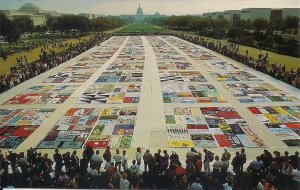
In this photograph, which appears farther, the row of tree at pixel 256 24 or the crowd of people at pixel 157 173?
the row of tree at pixel 256 24

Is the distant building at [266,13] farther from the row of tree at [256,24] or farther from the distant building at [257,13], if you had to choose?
the row of tree at [256,24]

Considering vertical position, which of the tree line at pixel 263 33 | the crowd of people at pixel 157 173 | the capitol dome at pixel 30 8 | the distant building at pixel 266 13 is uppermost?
the capitol dome at pixel 30 8

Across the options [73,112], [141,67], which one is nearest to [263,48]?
[141,67]

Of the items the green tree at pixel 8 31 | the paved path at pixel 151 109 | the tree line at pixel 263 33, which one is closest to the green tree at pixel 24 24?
the green tree at pixel 8 31

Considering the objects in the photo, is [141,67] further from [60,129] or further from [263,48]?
[263,48]

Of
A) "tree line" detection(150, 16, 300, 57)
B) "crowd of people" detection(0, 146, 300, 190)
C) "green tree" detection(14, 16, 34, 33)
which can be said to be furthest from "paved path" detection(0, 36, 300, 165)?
"green tree" detection(14, 16, 34, 33)

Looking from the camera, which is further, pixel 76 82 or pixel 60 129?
pixel 76 82

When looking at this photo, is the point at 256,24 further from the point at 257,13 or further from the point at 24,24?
the point at 24,24

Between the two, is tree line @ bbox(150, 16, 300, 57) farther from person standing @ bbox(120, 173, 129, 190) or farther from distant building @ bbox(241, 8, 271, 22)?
person standing @ bbox(120, 173, 129, 190)
